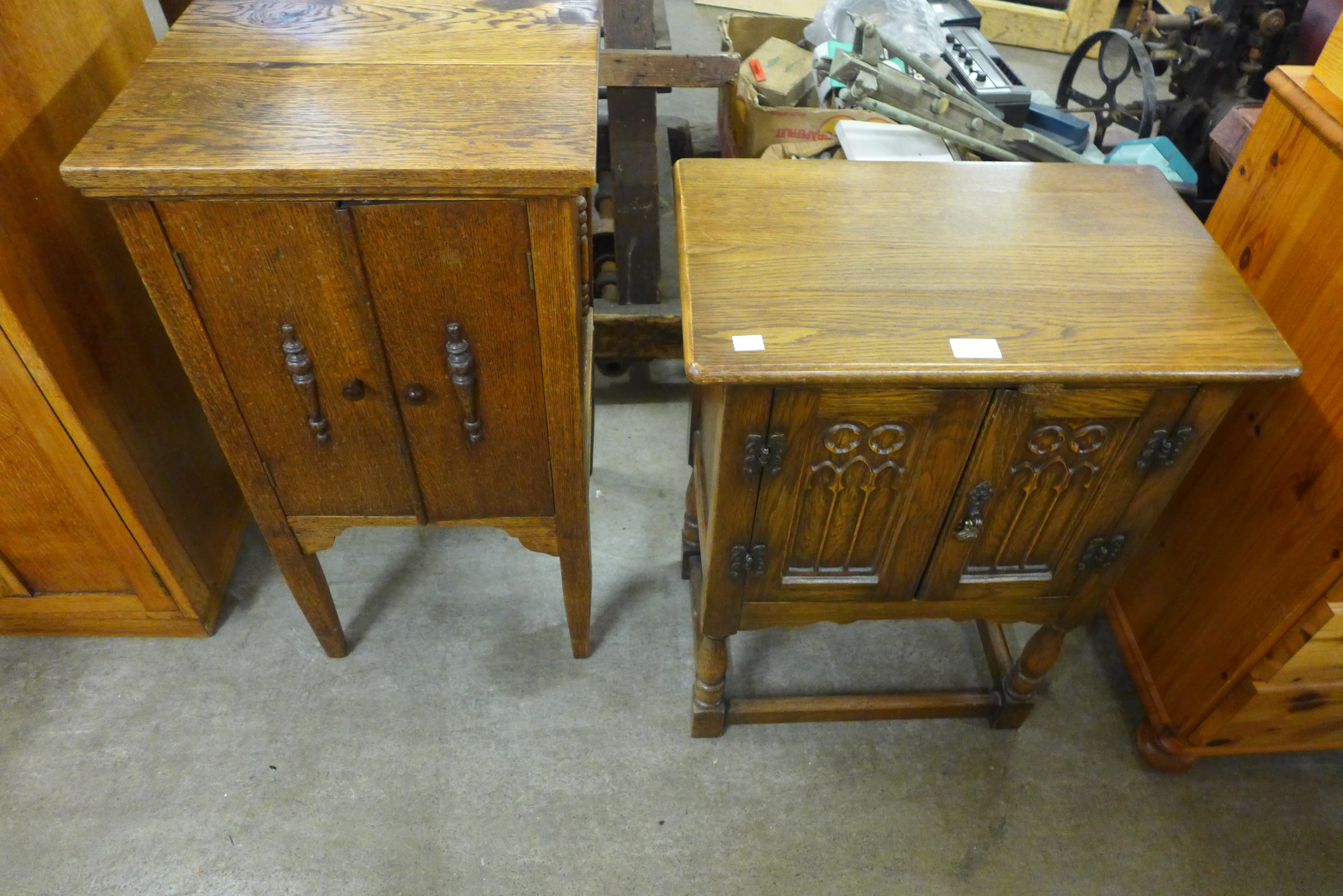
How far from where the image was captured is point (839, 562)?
134 centimetres

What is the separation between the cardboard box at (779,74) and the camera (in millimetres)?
2260

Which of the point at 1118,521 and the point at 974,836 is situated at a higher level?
the point at 1118,521

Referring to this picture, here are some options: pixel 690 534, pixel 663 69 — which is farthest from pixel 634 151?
pixel 690 534

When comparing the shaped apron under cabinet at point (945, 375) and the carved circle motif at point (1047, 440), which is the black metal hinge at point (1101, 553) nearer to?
the shaped apron under cabinet at point (945, 375)

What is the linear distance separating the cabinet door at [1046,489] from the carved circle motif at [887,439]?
0.10 meters

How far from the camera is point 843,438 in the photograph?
114cm

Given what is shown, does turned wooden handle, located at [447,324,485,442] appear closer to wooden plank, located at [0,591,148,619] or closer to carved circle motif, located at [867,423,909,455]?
carved circle motif, located at [867,423,909,455]

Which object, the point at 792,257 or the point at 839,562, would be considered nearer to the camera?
the point at 792,257

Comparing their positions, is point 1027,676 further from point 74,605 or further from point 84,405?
point 74,605

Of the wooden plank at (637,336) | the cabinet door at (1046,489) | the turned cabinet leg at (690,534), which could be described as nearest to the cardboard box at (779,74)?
the wooden plank at (637,336)

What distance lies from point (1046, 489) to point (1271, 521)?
0.44 metres

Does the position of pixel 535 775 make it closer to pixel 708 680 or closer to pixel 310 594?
pixel 708 680

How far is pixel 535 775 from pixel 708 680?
0.38 meters

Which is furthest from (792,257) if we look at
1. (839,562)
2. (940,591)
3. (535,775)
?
(535,775)
